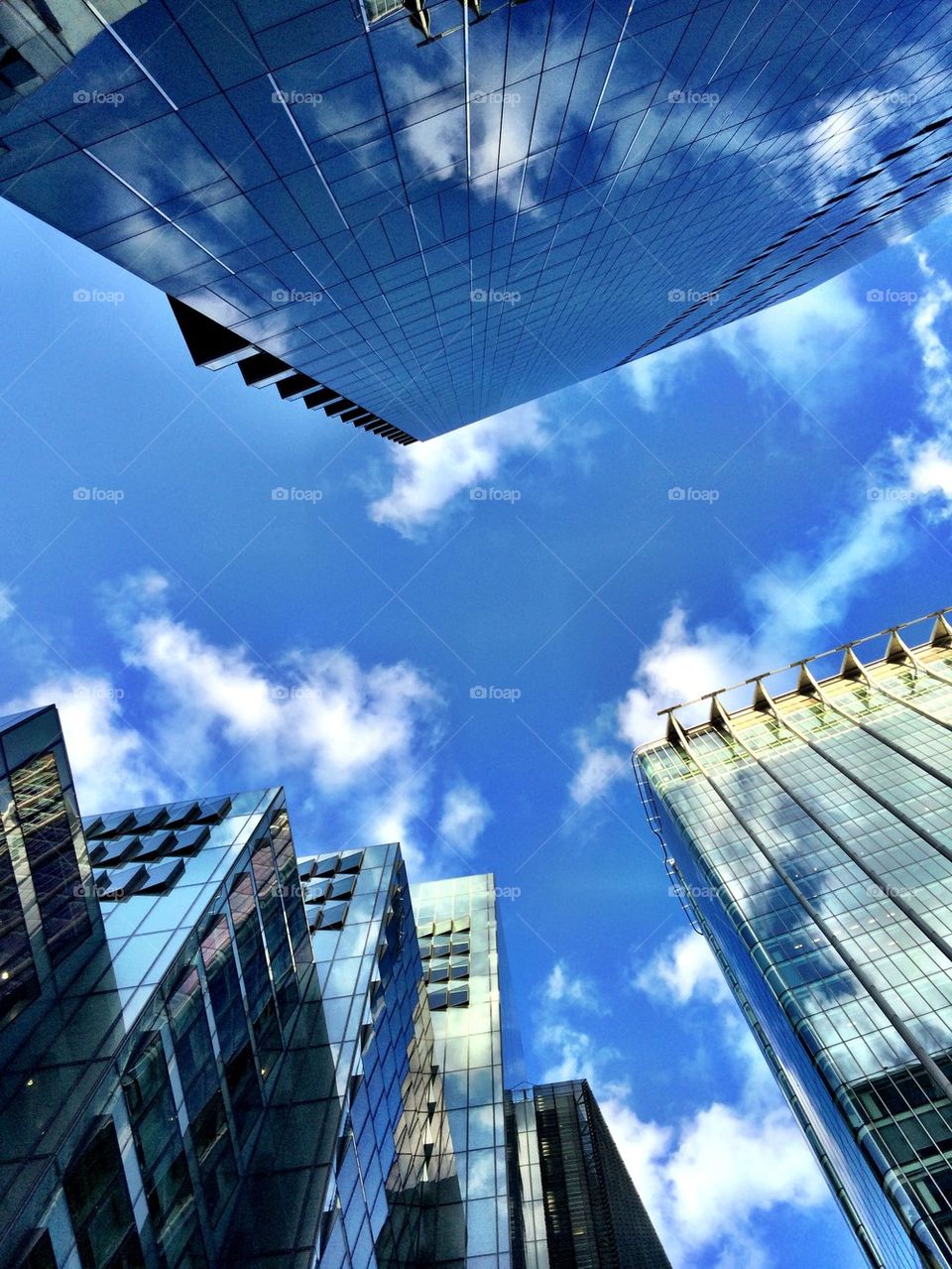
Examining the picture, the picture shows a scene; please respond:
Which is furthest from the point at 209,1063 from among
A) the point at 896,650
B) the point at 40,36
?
the point at 896,650

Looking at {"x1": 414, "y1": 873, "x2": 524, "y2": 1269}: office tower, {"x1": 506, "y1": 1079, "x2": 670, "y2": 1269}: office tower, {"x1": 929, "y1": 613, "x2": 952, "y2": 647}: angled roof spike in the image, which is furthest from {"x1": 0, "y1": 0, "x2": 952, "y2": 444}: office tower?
{"x1": 929, "y1": 613, "x2": 952, "y2": 647}: angled roof spike

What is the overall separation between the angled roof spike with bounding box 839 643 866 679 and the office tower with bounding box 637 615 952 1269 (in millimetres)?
222

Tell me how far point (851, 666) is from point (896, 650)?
15.7ft

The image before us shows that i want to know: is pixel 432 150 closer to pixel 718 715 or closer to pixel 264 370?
pixel 264 370

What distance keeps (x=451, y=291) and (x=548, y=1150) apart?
69.7m

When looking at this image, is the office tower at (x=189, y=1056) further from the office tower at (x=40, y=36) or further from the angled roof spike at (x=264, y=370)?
the angled roof spike at (x=264, y=370)

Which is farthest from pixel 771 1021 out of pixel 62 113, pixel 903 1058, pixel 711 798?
pixel 62 113

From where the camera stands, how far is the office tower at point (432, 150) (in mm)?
10414

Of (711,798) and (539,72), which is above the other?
(711,798)

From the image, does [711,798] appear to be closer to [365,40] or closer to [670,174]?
[670,174]

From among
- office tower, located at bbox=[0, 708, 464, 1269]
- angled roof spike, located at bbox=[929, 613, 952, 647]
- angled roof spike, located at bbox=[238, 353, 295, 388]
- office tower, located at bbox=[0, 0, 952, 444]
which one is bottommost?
office tower, located at bbox=[0, 708, 464, 1269]

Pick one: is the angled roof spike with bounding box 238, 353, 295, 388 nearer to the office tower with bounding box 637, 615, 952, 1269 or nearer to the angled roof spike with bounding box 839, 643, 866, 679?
the office tower with bounding box 637, 615, 952, 1269

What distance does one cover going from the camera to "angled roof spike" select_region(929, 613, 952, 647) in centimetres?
6681

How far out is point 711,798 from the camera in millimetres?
55344
